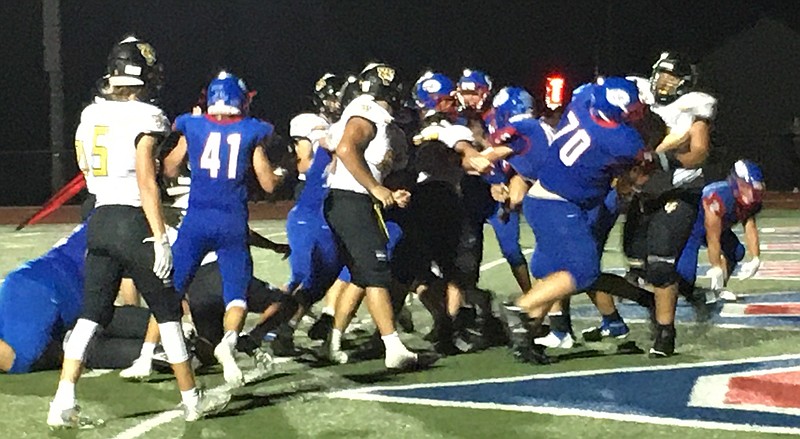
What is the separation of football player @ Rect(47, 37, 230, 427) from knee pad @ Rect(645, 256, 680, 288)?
3.01 meters

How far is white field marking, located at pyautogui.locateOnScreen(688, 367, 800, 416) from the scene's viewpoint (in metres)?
5.27

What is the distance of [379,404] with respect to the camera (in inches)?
213

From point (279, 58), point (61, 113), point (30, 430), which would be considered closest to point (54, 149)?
point (61, 113)

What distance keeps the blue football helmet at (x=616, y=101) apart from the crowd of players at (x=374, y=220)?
0.03 ft

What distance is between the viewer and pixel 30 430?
4969 millimetres

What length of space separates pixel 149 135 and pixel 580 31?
92.9 feet

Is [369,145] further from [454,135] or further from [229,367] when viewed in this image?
[229,367]

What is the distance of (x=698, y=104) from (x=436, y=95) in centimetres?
167

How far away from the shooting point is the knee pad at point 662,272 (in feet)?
22.0

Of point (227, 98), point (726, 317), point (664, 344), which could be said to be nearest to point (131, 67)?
point (227, 98)

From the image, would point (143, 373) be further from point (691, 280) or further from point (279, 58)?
point (279, 58)

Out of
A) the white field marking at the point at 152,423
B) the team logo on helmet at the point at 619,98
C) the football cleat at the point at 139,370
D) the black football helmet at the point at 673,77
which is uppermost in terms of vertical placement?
the black football helmet at the point at 673,77

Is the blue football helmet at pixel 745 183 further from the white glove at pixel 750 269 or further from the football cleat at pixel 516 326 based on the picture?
the football cleat at pixel 516 326

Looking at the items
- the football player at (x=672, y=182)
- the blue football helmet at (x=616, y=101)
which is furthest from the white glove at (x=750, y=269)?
the blue football helmet at (x=616, y=101)
